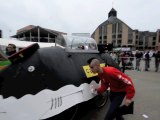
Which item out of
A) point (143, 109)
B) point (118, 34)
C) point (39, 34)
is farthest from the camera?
point (118, 34)

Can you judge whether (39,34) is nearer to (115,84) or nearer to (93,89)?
(93,89)

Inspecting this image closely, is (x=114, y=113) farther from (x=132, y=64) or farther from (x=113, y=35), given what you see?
(x=113, y=35)

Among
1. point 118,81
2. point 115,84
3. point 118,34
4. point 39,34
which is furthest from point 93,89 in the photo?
point 118,34

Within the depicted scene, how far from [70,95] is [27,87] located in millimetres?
732

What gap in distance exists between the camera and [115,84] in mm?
3547

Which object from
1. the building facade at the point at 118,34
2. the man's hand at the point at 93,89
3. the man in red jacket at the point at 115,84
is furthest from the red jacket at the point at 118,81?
the building facade at the point at 118,34

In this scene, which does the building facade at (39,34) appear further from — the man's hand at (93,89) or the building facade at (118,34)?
the building facade at (118,34)

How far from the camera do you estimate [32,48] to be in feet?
10.4

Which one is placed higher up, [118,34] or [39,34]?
[118,34]

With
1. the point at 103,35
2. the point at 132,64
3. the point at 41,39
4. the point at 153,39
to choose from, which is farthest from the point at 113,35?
the point at 132,64

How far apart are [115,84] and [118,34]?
286 ft

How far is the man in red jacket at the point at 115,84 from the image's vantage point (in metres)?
3.33

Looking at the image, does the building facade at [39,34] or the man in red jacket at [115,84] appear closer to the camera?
the man in red jacket at [115,84]

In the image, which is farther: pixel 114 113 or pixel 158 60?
pixel 158 60
